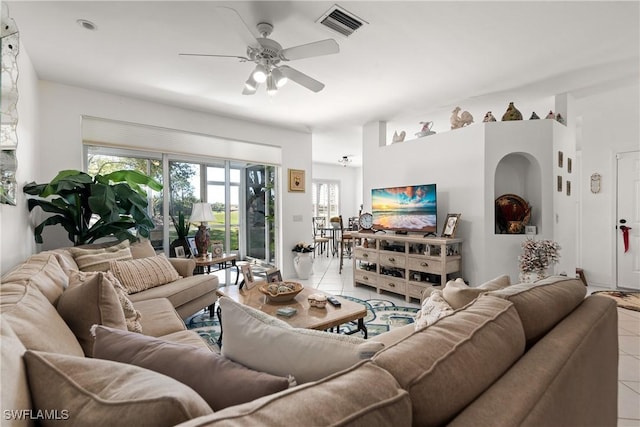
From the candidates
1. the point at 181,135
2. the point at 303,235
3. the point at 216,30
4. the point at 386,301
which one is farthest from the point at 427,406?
the point at 303,235

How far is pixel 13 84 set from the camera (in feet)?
5.87

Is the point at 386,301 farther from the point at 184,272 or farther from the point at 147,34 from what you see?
the point at 147,34

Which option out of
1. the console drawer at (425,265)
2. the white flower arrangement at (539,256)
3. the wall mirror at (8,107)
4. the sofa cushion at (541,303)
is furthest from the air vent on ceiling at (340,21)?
the white flower arrangement at (539,256)

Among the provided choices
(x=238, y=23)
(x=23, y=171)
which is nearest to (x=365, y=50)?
(x=238, y=23)

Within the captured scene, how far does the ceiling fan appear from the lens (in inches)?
76.4

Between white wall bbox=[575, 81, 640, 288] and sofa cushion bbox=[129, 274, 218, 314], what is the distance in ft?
→ 17.3

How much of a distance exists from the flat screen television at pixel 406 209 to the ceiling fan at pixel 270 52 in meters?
2.08

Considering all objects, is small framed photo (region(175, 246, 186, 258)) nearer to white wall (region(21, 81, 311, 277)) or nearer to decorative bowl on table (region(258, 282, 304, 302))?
white wall (region(21, 81, 311, 277))

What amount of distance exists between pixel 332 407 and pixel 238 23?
2.14 meters

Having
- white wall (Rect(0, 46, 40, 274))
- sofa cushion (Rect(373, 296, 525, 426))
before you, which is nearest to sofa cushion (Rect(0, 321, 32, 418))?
sofa cushion (Rect(373, 296, 525, 426))

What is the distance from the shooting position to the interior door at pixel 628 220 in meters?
3.92

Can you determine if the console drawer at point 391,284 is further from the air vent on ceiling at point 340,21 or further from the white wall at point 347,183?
the white wall at point 347,183

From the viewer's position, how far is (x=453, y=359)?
693 millimetres

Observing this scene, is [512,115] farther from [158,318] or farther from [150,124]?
[150,124]
